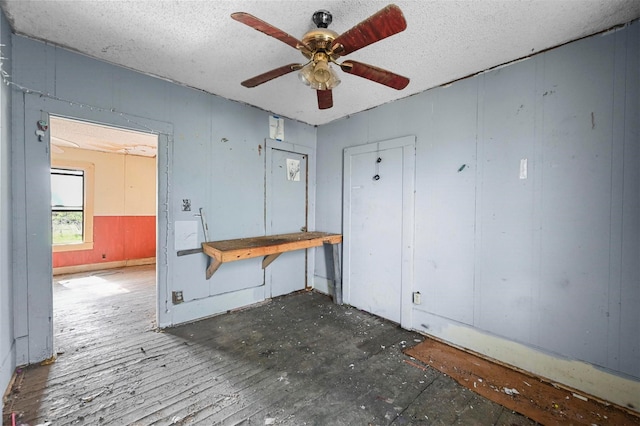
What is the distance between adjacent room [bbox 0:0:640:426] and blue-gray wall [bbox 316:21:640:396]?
0.01 metres

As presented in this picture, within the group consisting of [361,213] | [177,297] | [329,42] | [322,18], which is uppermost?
[322,18]

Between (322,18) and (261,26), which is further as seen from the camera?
(322,18)

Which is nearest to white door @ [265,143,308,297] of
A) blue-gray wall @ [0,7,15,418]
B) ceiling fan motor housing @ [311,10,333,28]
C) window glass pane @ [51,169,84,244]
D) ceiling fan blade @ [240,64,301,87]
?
ceiling fan blade @ [240,64,301,87]

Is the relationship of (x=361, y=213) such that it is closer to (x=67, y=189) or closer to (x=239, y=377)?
(x=239, y=377)

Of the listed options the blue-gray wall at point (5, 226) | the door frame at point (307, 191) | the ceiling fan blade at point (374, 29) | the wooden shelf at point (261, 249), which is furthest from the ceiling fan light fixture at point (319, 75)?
the blue-gray wall at point (5, 226)

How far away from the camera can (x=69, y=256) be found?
187 inches

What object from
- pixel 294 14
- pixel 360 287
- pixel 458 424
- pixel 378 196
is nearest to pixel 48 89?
pixel 294 14

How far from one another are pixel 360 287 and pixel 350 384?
147cm

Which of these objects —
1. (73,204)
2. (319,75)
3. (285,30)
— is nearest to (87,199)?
(73,204)

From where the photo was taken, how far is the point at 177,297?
110 inches

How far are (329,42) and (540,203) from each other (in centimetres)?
197

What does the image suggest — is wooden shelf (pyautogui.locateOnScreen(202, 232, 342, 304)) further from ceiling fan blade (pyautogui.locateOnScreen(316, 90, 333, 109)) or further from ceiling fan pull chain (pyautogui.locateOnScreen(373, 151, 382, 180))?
ceiling fan blade (pyautogui.locateOnScreen(316, 90, 333, 109))

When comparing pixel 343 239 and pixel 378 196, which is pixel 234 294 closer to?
pixel 343 239

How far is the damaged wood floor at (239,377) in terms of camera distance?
5.33 feet
